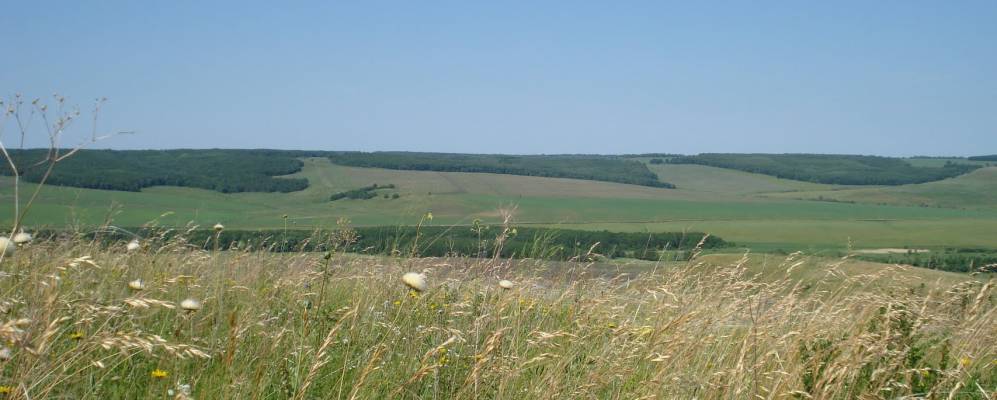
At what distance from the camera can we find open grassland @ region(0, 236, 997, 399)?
9.44 feet

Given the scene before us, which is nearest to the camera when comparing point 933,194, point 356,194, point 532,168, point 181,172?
point 356,194

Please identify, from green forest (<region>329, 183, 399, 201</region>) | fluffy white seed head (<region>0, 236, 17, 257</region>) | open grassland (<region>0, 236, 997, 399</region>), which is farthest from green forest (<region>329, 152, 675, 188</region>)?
fluffy white seed head (<region>0, 236, 17, 257</region>)

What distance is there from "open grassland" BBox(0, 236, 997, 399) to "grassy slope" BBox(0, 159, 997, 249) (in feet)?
44.1

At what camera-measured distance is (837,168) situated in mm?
113250

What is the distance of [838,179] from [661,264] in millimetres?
105647

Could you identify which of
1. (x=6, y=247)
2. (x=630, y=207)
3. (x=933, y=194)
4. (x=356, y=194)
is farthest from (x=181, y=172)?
(x=933, y=194)

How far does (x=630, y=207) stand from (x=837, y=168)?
65860 mm

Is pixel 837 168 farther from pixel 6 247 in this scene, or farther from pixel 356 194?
pixel 6 247

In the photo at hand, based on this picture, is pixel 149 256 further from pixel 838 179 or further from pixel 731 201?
pixel 838 179

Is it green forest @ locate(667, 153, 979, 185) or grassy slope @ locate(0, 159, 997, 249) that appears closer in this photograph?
grassy slope @ locate(0, 159, 997, 249)

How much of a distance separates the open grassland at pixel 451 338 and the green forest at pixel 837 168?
103360 mm

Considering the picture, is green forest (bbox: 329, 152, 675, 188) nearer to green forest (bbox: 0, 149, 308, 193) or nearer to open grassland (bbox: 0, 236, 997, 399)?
green forest (bbox: 0, 149, 308, 193)

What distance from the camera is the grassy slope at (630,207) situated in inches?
1448

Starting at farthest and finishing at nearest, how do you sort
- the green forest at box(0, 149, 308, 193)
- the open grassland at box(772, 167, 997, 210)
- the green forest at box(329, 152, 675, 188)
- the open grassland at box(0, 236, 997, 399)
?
1. the green forest at box(329, 152, 675, 188)
2. the open grassland at box(772, 167, 997, 210)
3. the green forest at box(0, 149, 308, 193)
4. the open grassland at box(0, 236, 997, 399)
